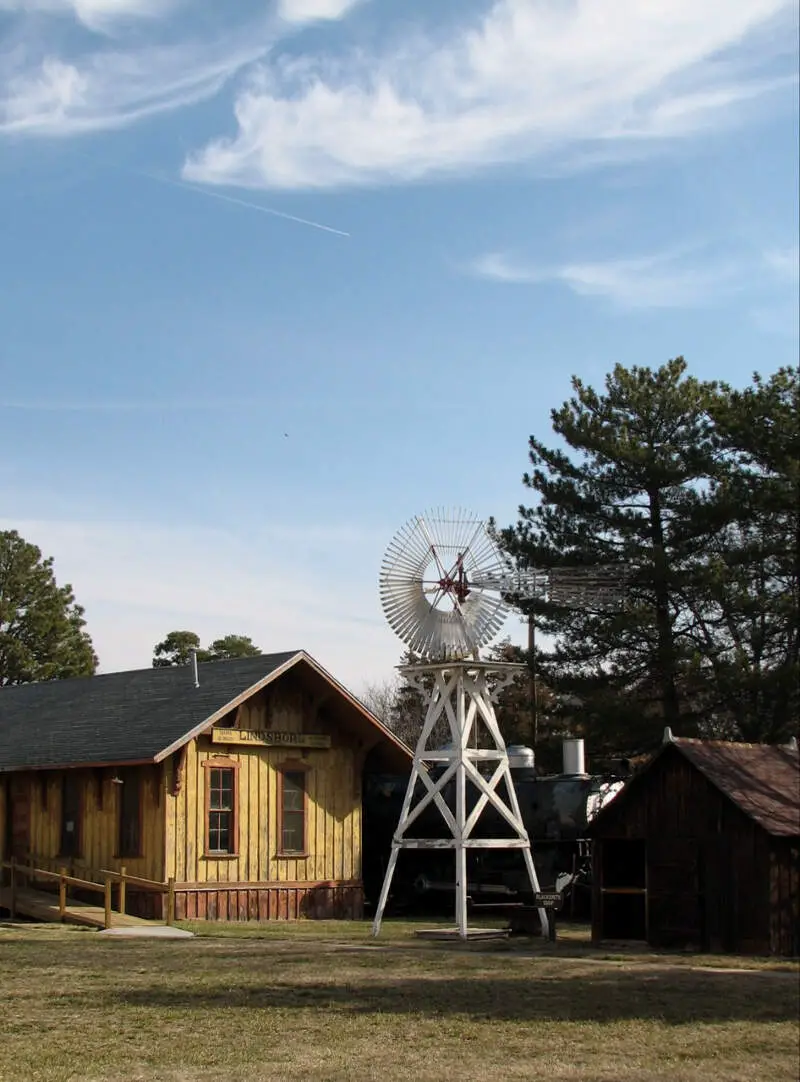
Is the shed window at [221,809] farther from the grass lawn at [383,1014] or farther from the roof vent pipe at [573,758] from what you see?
the grass lawn at [383,1014]

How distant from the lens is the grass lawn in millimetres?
12828

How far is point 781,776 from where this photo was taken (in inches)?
950

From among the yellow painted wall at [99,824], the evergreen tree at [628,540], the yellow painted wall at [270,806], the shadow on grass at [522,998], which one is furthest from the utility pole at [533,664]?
the shadow on grass at [522,998]

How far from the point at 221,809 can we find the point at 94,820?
8.32 feet

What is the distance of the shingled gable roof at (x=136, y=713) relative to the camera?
28.5 meters

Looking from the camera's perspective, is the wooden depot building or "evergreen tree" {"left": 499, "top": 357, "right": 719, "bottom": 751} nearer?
the wooden depot building

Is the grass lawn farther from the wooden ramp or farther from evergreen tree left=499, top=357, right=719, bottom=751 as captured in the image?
evergreen tree left=499, top=357, right=719, bottom=751

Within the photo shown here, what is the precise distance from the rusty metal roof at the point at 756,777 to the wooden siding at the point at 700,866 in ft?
0.59

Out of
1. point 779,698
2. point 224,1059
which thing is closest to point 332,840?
point 779,698

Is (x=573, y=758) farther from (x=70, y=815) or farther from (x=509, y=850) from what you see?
(x=70, y=815)

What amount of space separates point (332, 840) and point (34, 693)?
895 cm

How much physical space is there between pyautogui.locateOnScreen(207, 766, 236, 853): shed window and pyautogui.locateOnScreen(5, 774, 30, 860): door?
440 centimetres

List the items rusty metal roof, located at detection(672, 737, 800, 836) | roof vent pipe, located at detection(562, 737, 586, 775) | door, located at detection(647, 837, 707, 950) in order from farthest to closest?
roof vent pipe, located at detection(562, 737, 586, 775) < door, located at detection(647, 837, 707, 950) < rusty metal roof, located at detection(672, 737, 800, 836)

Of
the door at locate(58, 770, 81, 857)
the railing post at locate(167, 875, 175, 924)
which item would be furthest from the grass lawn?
the door at locate(58, 770, 81, 857)
